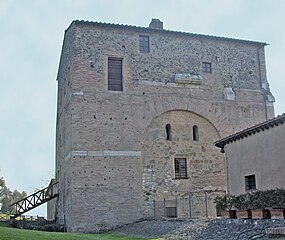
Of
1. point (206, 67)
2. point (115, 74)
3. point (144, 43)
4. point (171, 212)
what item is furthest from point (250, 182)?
point (144, 43)

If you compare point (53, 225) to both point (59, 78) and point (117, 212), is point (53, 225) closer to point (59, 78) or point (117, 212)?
point (117, 212)

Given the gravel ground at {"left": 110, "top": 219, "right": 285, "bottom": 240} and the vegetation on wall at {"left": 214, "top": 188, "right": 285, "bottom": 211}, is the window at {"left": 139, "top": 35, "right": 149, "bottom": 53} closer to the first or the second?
the gravel ground at {"left": 110, "top": 219, "right": 285, "bottom": 240}

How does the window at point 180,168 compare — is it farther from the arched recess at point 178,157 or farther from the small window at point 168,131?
the small window at point 168,131

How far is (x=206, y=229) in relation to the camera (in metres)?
17.3

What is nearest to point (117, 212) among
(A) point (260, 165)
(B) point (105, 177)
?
(B) point (105, 177)

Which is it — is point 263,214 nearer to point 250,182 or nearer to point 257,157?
point 257,157

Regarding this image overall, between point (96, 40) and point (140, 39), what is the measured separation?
9.53 feet

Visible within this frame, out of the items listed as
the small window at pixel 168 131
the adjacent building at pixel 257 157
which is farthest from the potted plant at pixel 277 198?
the small window at pixel 168 131

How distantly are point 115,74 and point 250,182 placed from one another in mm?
11546

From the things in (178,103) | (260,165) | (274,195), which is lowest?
(274,195)

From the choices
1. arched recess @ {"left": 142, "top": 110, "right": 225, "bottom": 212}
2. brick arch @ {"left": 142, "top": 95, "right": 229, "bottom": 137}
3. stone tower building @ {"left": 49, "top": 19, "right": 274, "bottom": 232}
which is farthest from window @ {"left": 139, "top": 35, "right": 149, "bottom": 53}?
arched recess @ {"left": 142, "top": 110, "right": 225, "bottom": 212}

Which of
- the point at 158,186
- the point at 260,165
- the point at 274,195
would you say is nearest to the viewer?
the point at 274,195

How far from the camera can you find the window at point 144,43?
29.4 meters

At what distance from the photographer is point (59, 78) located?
115 feet
